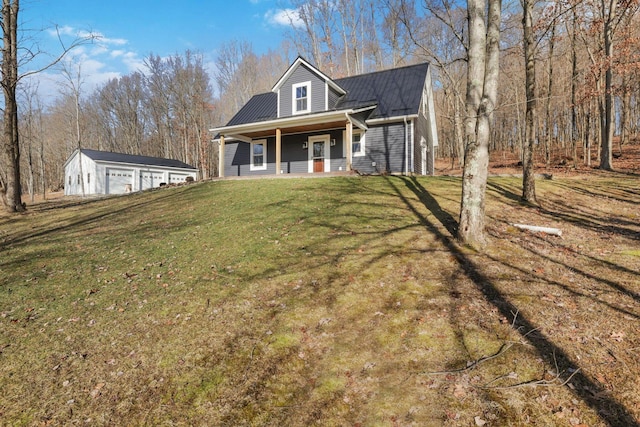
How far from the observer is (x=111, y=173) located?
2772 cm

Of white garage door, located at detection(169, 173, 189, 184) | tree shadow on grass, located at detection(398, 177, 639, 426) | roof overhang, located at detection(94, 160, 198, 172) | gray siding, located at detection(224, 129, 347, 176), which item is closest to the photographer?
tree shadow on grass, located at detection(398, 177, 639, 426)

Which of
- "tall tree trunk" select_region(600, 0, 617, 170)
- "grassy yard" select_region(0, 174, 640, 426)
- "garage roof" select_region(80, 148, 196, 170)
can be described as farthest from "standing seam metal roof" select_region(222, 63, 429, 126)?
"garage roof" select_region(80, 148, 196, 170)

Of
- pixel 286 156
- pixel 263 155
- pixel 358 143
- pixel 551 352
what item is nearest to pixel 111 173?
pixel 263 155

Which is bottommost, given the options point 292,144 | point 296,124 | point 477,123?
point 477,123

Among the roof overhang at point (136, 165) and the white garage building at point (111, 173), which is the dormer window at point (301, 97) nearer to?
the white garage building at point (111, 173)

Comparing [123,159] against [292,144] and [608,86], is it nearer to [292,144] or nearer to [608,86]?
[292,144]

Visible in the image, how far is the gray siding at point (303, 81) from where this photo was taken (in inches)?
671

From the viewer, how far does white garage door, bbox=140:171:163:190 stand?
1161 inches

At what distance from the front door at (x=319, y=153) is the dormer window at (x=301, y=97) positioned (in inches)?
66.6

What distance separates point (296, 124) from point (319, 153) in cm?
258

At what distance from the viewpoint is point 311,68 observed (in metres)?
17.1

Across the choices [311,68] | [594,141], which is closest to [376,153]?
[311,68]

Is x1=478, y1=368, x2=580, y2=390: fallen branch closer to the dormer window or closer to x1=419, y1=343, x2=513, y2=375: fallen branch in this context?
x1=419, y1=343, x2=513, y2=375: fallen branch

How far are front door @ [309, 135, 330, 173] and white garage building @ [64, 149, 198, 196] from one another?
1568 cm
